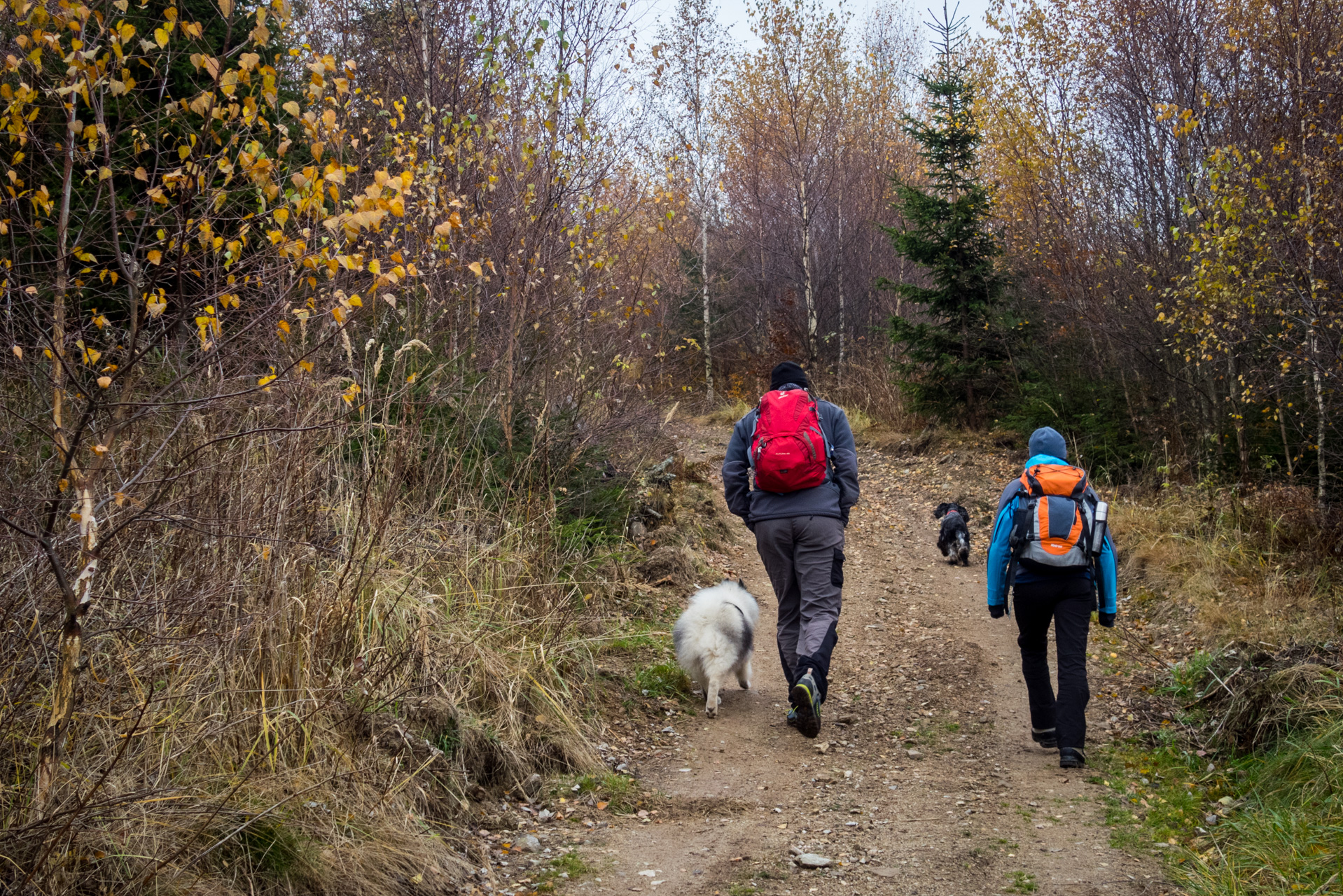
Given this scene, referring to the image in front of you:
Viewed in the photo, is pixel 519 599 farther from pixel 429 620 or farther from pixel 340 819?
pixel 340 819

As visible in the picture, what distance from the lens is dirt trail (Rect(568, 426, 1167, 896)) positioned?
3922 mm

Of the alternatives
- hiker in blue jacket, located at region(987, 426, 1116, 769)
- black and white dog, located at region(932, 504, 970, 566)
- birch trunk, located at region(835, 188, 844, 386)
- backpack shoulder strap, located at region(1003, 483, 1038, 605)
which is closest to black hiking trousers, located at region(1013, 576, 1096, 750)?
hiker in blue jacket, located at region(987, 426, 1116, 769)

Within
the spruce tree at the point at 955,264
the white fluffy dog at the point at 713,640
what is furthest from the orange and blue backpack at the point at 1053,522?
the spruce tree at the point at 955,264

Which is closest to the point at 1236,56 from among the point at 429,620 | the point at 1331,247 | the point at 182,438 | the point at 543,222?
the point at 1331,247

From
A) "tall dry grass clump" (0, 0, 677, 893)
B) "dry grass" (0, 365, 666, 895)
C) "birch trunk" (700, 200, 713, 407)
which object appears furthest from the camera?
"birch trunk" (700, 200, 713, 407)

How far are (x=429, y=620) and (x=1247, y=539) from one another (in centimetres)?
765

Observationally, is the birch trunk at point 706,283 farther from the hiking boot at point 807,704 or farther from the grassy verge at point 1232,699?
the hiking boot at point 807,704

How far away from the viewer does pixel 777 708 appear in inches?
251

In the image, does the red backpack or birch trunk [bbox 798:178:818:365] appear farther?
birch trunk [bbox 798:178:818:365]

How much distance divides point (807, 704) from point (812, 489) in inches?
53.6

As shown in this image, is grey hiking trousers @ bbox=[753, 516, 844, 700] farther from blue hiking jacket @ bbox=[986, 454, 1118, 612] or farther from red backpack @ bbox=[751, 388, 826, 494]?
blue hiking jacket @ bbox=[986, 454, 1118, 612]

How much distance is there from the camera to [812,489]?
5.89 m

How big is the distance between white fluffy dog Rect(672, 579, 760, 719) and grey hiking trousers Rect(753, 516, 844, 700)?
0.31m

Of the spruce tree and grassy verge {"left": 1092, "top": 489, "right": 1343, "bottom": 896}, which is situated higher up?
the spruce tree
